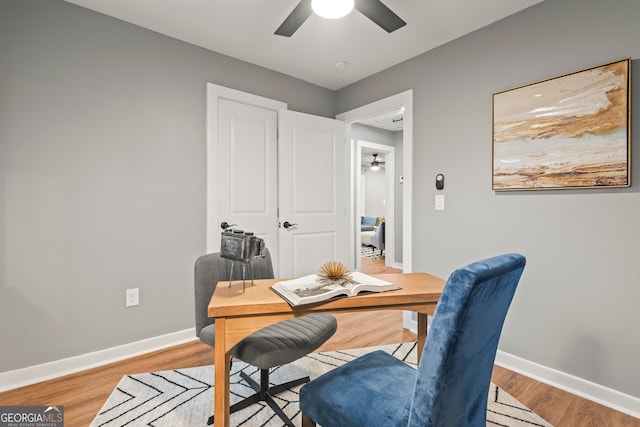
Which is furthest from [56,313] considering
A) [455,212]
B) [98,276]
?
[455,212]

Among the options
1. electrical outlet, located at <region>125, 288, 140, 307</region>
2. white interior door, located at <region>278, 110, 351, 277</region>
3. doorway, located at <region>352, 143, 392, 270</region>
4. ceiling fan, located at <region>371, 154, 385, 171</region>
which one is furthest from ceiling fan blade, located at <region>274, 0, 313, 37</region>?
ceiling fan, located at <region>371, 154, 385, 171</region>

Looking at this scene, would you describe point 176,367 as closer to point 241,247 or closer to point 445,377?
point 241,247

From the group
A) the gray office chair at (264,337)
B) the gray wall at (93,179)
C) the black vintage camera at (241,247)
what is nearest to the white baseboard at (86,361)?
the gray wall at (93,179)

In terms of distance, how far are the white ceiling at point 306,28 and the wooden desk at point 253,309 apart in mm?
1874

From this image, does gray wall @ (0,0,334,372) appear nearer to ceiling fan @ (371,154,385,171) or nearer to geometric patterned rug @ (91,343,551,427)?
geometric patterned rug @ (91,343,551,427)

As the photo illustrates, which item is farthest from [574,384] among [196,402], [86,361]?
[86,361]

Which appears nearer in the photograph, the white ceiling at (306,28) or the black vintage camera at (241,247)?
the black vintage camera at (241,247)

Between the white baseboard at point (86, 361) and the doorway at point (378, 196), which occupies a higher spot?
the doorway at point (378, 196)

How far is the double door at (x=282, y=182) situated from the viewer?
2.71 metres

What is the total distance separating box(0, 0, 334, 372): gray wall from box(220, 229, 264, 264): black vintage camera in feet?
4.79

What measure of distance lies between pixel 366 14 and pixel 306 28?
2.37ft

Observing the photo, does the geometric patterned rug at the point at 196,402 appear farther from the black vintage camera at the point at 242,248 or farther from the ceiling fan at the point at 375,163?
the ceiling fan at the point at 375,163

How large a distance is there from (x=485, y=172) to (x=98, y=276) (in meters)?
2.86

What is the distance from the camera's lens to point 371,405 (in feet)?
2.97
